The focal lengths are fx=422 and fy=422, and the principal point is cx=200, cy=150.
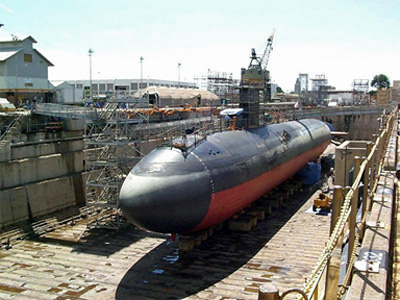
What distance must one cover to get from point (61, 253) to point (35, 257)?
1.23 metres

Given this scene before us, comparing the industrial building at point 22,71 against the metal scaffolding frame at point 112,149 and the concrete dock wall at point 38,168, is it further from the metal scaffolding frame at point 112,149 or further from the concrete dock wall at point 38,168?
the metal scaffolding frame at point 112,149

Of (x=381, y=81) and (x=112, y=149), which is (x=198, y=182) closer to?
(x=112, y=149)

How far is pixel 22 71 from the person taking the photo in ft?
162

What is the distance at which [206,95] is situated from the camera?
2916 inches

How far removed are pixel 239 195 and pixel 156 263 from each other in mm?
5202

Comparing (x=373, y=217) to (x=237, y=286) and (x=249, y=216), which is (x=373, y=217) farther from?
(x=249, y=216)

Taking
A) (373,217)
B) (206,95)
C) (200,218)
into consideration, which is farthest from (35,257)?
(206,95)

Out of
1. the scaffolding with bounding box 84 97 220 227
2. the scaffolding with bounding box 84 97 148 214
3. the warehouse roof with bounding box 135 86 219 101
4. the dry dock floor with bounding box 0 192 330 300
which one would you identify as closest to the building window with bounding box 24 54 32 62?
the warehouse roof with bounding box 135 86 219 101

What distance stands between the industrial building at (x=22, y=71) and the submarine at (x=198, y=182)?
3182 cm

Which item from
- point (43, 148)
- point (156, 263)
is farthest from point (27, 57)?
point (156, 263)

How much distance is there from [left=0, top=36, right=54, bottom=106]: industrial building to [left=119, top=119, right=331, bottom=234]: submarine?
104 feet

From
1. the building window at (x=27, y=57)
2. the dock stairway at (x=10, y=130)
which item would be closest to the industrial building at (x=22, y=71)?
the building window at (x=27, y=57)

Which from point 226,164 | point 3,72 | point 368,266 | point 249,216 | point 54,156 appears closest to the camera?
point 368,266

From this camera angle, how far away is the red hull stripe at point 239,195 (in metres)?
18.8
